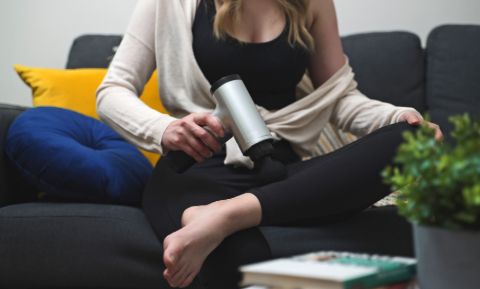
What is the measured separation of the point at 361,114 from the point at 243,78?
29cm

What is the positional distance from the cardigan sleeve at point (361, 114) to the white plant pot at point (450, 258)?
785mm

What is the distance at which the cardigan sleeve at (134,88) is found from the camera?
1.30 meters

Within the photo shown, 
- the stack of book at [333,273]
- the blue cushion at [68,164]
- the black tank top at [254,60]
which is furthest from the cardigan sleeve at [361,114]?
the stack of book at [333,273]

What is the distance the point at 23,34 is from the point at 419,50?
59.0 inches

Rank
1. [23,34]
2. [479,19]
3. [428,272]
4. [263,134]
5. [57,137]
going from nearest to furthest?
[428,272] < [263,134] < [57,137] < [479,19] < [23,34]

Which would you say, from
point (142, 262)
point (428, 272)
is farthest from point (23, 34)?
point (428, 272)

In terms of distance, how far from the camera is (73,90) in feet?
6.05

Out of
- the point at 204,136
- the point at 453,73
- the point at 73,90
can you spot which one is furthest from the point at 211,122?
the point at 453,73

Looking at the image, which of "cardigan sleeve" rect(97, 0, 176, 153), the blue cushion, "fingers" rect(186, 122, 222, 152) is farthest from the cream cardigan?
"fingers" rect(186, 122, 222, 152)

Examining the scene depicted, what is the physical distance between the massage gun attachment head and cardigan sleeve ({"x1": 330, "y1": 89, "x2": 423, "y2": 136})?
0.39m

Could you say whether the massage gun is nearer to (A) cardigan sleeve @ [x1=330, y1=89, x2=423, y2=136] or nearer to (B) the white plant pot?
(A) cardigan sleeve @ [x1=330, y1=89, x2=423, y2=136]

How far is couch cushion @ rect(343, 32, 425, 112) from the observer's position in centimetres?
187

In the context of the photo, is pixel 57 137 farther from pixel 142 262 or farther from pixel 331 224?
pixel 331 224

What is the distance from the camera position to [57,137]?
1.49m
